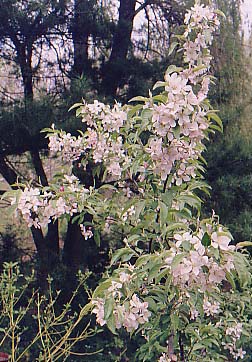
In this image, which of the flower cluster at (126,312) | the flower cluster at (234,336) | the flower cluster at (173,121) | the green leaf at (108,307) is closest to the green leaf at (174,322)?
the flower cluster at (126,312)

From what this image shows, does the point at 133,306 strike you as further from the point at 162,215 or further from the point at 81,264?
the point at 81,264

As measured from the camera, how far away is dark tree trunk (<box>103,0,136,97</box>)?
321cm

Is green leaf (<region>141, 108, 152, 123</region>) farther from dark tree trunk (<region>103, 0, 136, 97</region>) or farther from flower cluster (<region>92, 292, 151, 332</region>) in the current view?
dark tree trunk (<region>103, 0, 136, 97</region>)

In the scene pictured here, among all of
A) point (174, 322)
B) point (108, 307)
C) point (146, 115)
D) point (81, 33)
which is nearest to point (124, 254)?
point (174, 322)

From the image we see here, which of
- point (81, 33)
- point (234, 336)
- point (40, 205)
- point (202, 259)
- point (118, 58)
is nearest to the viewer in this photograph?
point (202, 259)

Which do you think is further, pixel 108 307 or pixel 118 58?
pixel 118 58

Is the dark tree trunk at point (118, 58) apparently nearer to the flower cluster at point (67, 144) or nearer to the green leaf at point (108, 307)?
the flower cluster at point (67, 144)

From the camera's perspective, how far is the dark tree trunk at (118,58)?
3211 mm

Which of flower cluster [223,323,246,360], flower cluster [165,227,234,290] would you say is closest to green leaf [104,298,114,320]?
flower cluster [165,227,234,290]

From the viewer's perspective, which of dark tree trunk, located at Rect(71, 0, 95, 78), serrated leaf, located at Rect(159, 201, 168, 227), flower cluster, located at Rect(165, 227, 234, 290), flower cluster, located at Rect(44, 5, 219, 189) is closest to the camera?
flower cluster, located at Rect(165, 227, 234, 290)

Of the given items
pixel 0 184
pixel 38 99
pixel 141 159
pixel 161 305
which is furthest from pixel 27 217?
pixel 0 184

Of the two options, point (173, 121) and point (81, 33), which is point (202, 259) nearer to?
point (173, 121)

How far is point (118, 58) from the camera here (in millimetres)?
3221

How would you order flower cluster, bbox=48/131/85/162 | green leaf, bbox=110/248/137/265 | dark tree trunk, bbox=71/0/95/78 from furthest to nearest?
dark tree trunk, bbox=71/0/95/78 → flower cluster, bbox=48/131/85/162 → green leaf, bbox=110/248/137/265
